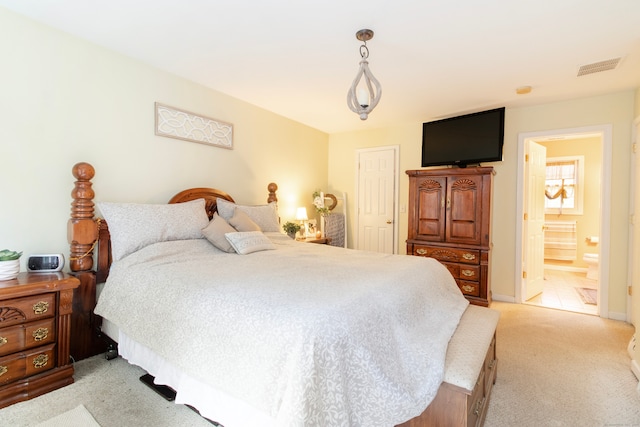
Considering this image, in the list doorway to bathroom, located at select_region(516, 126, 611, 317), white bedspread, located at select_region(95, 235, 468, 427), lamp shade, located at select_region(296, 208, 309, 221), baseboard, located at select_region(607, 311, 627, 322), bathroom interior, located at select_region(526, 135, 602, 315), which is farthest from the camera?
bathroom interior, located at select_region(526, 135, 602, 315)

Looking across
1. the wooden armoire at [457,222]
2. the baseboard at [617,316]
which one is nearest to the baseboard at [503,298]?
the wooden armoire at [457,222]

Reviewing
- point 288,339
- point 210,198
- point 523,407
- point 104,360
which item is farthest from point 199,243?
point 523,407

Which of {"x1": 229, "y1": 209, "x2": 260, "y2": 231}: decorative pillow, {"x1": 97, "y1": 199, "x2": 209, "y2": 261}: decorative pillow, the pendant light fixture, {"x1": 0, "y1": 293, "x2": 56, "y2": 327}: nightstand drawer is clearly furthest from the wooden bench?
{"x1": 0, "y1": 293, "x2": 56, "y2": 327}: nightstand drawer

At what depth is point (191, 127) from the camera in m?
3.17

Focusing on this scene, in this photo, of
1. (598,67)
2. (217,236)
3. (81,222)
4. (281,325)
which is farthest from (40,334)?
(598,67)

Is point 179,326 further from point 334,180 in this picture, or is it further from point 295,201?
point 334,180

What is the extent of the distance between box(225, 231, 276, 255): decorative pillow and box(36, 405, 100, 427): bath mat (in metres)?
1.37

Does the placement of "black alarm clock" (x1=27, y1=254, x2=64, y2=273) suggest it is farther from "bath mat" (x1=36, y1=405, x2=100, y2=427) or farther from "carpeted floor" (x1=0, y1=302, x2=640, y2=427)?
"bath mat" (x1=36, y1=405, x2=100, y2=427)

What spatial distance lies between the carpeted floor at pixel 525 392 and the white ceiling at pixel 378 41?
2.52 meters

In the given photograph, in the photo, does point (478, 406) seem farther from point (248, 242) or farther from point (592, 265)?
point (592, 265)

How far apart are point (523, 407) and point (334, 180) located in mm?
4073

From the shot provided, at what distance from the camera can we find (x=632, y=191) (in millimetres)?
3283

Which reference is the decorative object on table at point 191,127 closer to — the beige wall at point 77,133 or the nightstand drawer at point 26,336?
the beige wall at point 77,133

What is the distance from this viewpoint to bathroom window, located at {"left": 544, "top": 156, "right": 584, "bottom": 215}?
5727 mm
